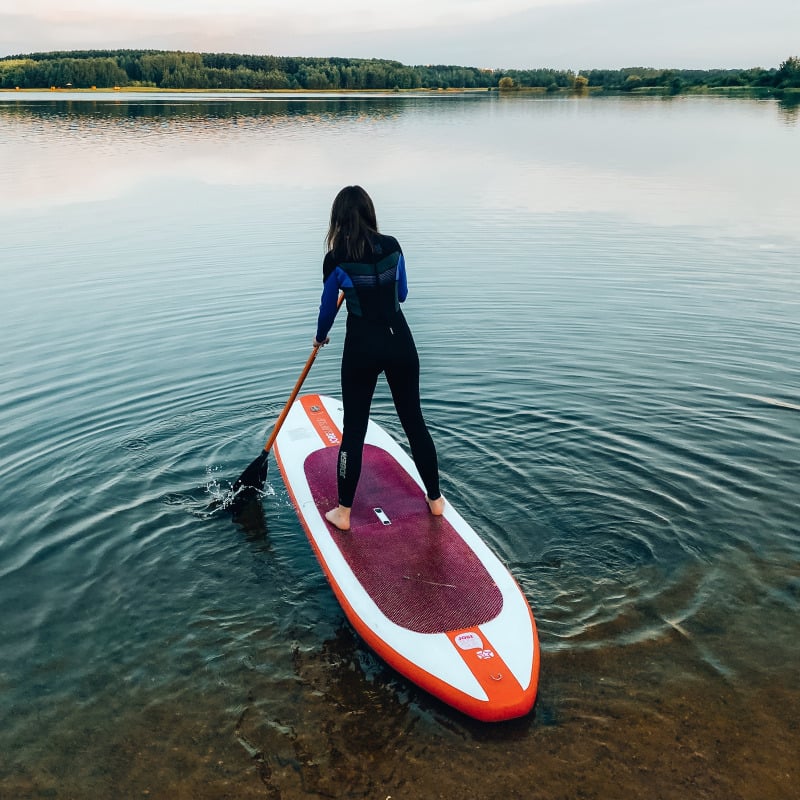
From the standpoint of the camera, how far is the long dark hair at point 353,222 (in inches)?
188

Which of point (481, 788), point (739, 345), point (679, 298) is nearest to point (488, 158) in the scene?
point (679, 298)

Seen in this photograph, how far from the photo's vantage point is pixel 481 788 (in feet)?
11.6

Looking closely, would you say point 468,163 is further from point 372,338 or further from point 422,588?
point 422,588

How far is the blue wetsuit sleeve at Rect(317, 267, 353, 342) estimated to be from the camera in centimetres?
489

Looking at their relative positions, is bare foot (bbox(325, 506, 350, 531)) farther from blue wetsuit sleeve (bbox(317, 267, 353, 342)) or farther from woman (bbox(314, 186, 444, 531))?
blue wetsuit sleeve (bbox(317, 267, 353, 342))

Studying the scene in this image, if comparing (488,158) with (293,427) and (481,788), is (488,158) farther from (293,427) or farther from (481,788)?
(481,788)

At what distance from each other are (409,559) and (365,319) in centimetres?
176

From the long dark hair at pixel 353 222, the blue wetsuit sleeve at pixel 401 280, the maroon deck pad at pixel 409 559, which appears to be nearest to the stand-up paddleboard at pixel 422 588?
the maroon deck pad at pixel 409 559

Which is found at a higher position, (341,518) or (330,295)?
(330,295)

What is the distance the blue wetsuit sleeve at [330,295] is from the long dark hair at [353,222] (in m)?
0.15

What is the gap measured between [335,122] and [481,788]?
54394 millimetres

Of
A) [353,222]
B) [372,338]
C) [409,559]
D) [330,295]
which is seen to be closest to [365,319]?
[372,338]

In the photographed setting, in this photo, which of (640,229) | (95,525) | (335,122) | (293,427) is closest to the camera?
(95,525)

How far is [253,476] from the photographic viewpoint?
21.2 ft
